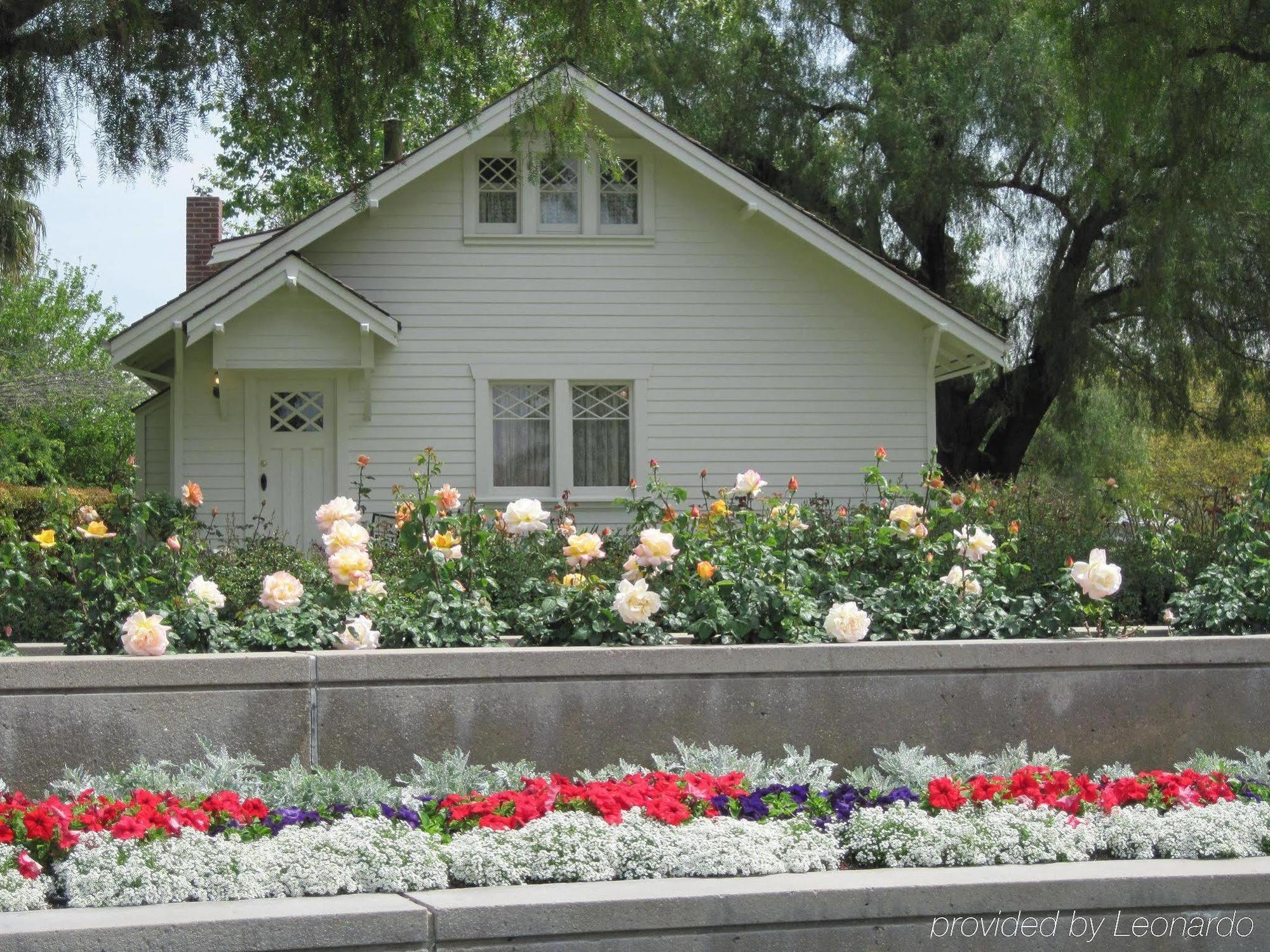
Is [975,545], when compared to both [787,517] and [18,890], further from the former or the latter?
[18,890]

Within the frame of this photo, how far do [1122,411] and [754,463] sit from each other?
8.37m

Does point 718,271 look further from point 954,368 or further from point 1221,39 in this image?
point 1221,39

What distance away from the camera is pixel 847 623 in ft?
18.7

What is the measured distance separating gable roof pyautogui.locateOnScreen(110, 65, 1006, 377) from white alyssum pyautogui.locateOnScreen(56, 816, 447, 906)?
10.3 meters

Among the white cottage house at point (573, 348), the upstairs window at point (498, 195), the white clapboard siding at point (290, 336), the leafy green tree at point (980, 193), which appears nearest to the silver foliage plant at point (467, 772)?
the white clapboard siding at point (290, 336)

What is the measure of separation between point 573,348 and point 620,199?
1.85 m

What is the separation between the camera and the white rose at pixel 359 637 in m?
5.60

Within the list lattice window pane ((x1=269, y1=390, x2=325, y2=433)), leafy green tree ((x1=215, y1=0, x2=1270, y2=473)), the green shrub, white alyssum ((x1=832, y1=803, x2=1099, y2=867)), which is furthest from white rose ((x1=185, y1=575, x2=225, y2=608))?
leafy green tree ((x1=215, y1=0, x2=1270, y2=473))

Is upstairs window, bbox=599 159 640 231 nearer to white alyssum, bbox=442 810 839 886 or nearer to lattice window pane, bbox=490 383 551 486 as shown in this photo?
lattice window pane, bbox=490 383 551 486

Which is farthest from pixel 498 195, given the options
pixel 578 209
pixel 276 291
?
pixel 276 291

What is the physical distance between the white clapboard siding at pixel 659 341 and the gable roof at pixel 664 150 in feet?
1.79

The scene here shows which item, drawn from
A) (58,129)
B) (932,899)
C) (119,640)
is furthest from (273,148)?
(932,899)

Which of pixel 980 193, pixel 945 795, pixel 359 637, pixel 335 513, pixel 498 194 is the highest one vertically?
pixel 980 193

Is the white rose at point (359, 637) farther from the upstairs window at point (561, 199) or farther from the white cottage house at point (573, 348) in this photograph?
the upstairs window at point (561, 199)
